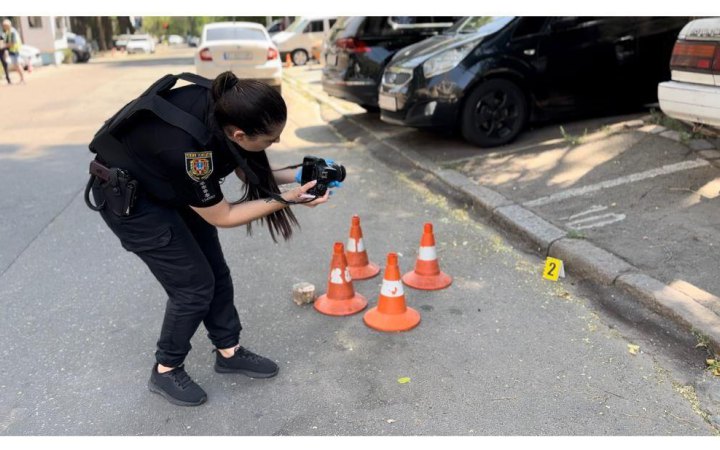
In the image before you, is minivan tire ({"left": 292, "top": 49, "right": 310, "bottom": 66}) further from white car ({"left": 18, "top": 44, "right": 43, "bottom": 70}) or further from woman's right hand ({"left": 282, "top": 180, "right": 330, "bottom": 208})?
woman's right hand ({"left": 282, "top": 180, "right": 330, "bottom": 208})

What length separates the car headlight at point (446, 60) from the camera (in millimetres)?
6996

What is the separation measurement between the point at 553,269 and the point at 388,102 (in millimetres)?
3907

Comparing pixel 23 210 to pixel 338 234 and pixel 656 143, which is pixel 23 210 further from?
pixel 656 143

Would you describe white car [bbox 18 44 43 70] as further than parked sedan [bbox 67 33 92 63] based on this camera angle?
No

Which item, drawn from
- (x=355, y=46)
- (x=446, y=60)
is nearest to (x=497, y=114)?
(x=446, y=60)

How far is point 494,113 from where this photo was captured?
717 cm

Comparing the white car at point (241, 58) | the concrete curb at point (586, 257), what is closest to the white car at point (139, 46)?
the white car at point (241, 58)

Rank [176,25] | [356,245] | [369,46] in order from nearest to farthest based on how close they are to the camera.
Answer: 1. [356,245]
2. [369,46]
3. [176,25]

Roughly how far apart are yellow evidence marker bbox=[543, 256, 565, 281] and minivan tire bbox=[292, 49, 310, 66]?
21.0m

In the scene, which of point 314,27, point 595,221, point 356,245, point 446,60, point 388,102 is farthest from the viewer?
point 314,27

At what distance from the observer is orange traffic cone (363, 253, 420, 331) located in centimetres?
357

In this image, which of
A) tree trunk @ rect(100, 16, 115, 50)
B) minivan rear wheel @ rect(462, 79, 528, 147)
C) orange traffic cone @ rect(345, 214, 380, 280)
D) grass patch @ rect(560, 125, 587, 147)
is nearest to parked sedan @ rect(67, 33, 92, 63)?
tree trunk @ rect(100, 16, 115, 50)

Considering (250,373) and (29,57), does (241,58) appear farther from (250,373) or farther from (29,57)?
(29,57)

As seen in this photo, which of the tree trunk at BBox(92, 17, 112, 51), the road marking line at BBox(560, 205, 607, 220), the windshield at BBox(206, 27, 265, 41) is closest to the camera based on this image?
the road marking line at BBox(560, 205, 607, 220)
